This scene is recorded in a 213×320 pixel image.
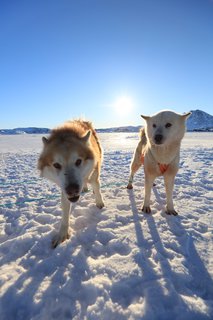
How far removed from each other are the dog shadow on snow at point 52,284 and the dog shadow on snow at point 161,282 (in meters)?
0.37

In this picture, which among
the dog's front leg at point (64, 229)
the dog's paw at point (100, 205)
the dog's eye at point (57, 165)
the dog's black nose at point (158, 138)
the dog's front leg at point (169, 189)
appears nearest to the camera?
the dog's eye at point (57, 165)

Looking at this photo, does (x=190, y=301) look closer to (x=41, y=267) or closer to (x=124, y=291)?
(x=124, y=291)

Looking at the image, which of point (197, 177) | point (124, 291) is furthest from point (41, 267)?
point (197, 177)

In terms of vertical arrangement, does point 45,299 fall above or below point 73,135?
below

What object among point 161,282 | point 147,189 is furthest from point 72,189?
point 147,189

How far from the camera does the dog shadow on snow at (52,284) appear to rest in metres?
2.28

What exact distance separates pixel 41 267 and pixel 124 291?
3.46 ft

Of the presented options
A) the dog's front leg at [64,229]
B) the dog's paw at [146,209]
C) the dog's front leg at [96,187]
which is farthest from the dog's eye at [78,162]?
the dog's paw at [146,209]

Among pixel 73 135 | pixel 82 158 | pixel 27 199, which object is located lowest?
pixel 27 199

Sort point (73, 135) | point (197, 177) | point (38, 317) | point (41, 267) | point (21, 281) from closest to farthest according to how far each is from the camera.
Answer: point (38, 317) < point (21, 281) < point (41, 267) < point (73, 135) < point (197, 177)

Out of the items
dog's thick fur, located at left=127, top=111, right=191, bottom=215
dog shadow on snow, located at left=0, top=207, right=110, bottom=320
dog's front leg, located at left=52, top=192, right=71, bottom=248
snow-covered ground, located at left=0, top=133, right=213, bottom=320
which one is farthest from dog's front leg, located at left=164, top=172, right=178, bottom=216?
dog's front leg, located at left=52, top=192, right=71, bottom=248

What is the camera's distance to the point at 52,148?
3.36 m

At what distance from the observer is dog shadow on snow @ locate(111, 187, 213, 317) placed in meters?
2.32

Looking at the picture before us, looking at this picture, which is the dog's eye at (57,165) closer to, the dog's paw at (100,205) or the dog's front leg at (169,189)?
the dog's paw at (100,205)
